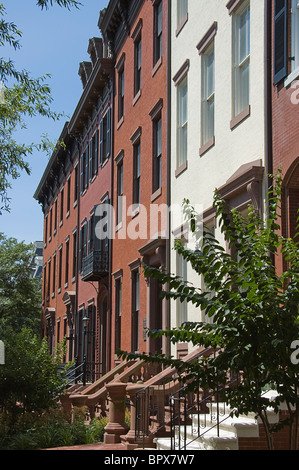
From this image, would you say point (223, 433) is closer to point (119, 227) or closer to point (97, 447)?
point (97, 447)

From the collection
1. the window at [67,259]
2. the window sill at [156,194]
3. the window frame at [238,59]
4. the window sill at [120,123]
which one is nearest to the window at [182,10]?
the window frame at [238,59]

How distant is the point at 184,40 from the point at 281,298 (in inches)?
430

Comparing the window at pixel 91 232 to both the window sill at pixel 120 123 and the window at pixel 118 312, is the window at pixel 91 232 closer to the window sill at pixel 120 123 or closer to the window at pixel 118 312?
the window sill at pixel 120 123

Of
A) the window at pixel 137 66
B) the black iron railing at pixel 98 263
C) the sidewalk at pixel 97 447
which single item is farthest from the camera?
the black iron railing at pixel 98 263

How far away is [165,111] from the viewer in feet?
62.0

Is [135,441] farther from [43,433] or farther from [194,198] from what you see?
[194,198]

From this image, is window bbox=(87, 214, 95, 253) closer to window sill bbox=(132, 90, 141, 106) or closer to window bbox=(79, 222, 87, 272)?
window bbox=(79, 222, 87, 272)

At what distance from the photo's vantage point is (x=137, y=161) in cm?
2220

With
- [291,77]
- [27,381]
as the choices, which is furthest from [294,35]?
[27,381]

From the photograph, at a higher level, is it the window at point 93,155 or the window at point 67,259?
the window at point 93,155

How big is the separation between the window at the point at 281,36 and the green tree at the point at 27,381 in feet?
33.4

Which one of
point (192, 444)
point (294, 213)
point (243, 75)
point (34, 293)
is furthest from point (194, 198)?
point (34, 293)

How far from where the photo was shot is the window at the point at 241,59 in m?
13.7

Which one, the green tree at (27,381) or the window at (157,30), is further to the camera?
the window at (157,30)
